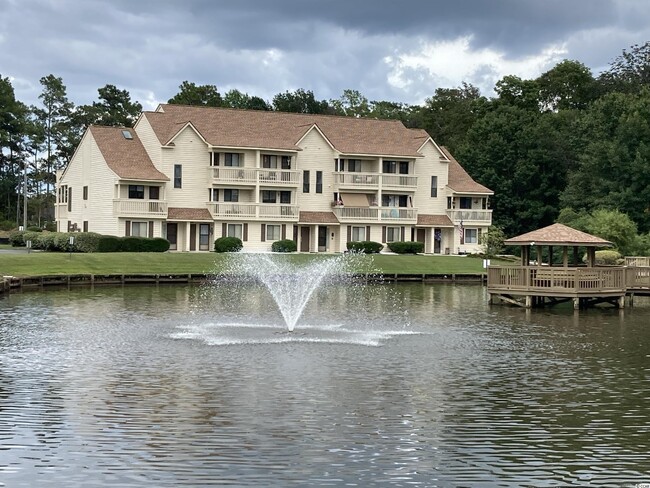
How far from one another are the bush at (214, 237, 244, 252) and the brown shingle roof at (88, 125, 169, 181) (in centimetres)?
711

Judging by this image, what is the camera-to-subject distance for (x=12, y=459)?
17.7 metres

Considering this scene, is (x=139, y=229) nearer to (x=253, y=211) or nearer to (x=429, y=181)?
(x=253, y=211)

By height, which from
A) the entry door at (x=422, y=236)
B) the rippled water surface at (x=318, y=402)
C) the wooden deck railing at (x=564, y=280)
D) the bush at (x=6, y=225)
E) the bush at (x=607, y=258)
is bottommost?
the rippled water surface at (x=318, y=402)

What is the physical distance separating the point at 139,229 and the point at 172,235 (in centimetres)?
324

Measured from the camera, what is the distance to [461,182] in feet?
317

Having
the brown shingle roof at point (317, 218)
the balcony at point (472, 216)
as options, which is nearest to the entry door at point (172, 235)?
the brown shingle roof at point (317, 218)

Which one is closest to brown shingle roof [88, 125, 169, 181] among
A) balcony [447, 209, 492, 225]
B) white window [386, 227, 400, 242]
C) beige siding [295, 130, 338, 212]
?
beige siding [295, 130, 338, 212]

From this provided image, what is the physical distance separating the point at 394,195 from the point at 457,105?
39.5 m

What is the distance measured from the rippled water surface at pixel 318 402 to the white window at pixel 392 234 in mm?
47952

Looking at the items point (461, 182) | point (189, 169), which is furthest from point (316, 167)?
point (461, 182)

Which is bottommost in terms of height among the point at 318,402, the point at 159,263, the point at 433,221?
the point at 318,402

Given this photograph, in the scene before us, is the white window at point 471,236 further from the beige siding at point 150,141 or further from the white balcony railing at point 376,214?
the beige siding at point 150,141

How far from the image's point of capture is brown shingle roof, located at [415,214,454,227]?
92312mm

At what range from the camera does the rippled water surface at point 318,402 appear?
57.5 ft
